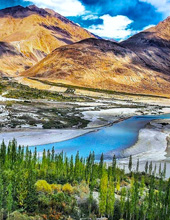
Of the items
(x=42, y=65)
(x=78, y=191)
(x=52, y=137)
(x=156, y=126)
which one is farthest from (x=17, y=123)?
(x=42, y=65)

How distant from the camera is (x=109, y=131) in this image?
50844 mm

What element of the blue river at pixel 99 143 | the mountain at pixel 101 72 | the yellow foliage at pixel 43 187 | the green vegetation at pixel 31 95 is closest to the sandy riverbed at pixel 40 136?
the blue river at pixel 99 143

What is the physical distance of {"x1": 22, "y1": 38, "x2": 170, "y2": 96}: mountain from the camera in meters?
170

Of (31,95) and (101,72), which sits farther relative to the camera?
(101,72)

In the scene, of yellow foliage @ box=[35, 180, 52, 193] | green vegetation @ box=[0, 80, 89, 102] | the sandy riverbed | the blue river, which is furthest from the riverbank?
green vegetation @ box=[0, 80, 89, 102]

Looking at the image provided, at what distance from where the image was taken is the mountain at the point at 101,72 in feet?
559

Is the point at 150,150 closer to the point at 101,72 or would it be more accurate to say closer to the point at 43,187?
the point at 43,187

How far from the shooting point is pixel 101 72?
18062 cm

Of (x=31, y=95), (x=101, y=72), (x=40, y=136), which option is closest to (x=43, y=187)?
(x=40, y=136)

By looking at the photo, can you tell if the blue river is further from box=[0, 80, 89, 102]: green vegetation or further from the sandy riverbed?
box=[0, 80, 89, 102]: green vegetation

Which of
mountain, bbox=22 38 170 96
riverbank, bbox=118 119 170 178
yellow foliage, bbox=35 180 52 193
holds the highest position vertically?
mountain, bbox=22 38 170 96

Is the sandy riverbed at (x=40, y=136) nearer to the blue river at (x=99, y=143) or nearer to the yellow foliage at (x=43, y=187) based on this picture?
the blue river at (x=99, y=143)

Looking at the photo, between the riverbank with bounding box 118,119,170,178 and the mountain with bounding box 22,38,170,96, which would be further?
the mountain with bounding box 22,38,170,96

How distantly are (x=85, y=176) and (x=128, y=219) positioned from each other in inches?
216
